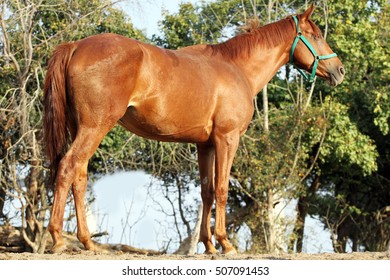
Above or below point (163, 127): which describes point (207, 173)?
below

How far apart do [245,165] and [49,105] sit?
12714 mm

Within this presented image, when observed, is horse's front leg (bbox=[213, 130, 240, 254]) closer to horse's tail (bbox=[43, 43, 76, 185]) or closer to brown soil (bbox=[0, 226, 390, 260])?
brown soil (bbox=[0, 226, 390, 260])

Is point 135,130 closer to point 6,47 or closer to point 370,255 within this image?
point 370,255

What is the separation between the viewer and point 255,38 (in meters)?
9.12

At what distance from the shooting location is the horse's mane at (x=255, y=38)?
8.93m

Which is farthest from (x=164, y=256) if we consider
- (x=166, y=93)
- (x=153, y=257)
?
(x=166, y=93)

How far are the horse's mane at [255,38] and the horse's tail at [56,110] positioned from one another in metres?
2.16

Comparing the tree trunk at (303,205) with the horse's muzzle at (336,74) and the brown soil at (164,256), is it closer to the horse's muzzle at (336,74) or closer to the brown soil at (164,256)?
the horse's muzzle at (336,74)

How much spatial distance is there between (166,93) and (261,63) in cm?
180

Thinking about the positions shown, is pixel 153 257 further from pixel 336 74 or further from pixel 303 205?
pixel 303 205

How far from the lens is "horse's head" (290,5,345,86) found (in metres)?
9.20

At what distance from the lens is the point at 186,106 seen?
799 cm

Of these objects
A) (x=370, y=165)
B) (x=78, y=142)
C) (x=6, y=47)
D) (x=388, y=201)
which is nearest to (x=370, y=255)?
(x=78, y=142)

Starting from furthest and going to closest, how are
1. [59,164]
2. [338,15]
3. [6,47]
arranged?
1. [338,15]
2. [6,47]
3. [59,164]
